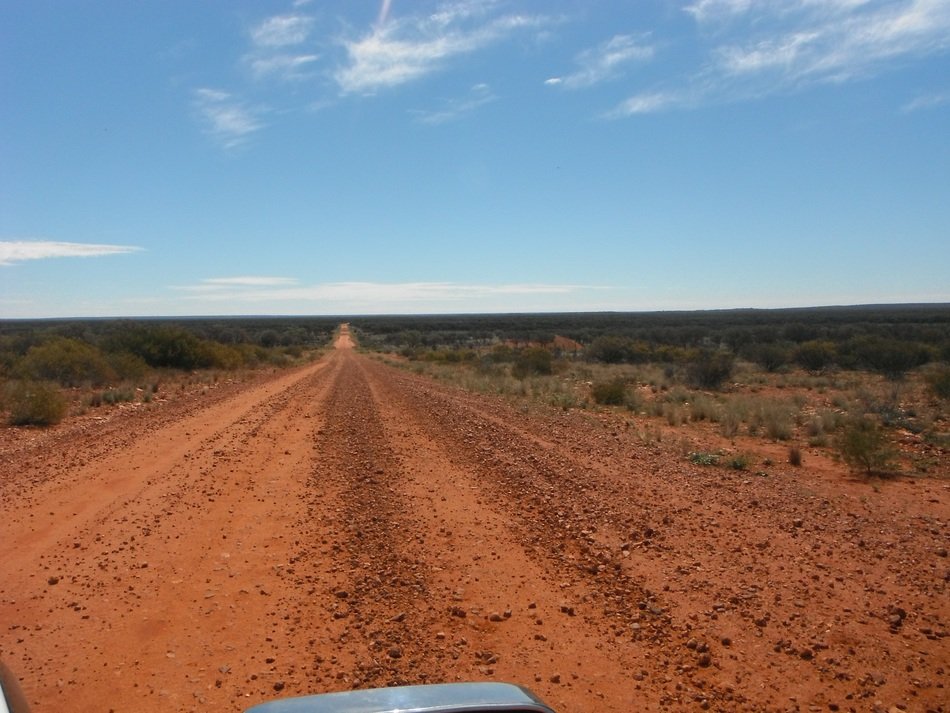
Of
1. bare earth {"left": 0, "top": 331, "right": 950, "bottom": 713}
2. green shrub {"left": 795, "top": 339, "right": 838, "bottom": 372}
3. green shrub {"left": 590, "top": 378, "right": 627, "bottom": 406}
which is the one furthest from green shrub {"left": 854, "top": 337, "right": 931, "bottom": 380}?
bare earth {"left": 0, "top": 331, "right": 950, "bottom": 713}

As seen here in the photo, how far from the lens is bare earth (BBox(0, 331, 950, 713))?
5031 millimetres

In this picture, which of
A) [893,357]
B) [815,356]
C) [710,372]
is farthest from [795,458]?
[815,356]

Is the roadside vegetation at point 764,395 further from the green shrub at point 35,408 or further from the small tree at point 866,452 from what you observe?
the green shrub at point 35,408

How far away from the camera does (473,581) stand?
6.77 metres

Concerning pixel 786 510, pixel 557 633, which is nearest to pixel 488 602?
pixel 557 633

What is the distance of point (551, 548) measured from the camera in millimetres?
7699

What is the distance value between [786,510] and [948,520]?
6.46 feet

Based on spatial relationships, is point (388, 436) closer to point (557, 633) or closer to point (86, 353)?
point (557, 633)

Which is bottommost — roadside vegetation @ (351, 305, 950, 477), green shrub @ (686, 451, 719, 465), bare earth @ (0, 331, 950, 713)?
A: roadside vegetation @ (351, 305, 950, 477)

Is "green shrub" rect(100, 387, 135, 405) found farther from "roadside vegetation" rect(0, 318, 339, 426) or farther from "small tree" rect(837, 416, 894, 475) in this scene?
"small tree" rect(837, 416, 894, 475)

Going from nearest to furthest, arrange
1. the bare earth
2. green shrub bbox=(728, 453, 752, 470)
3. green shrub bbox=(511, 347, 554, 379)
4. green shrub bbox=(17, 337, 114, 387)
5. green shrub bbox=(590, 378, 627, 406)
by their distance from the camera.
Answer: the bare earth
green shrub bbox=(728, 453, 752, 470)
green shrub bbox=(590, 378, 627, 406)
green shrub bbox=(17, 337, 114, 387)
green shrub bbox=(511, 347, 554, 379)

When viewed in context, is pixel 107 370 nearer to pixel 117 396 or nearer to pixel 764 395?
pixel 117 396

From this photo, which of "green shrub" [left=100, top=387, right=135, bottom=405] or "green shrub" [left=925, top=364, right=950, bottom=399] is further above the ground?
"green shrub" [left=925, top=364, right=950, bottom=399]

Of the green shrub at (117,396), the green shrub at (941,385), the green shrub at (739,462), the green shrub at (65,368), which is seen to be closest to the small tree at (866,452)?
the green shrub at (739,462)
